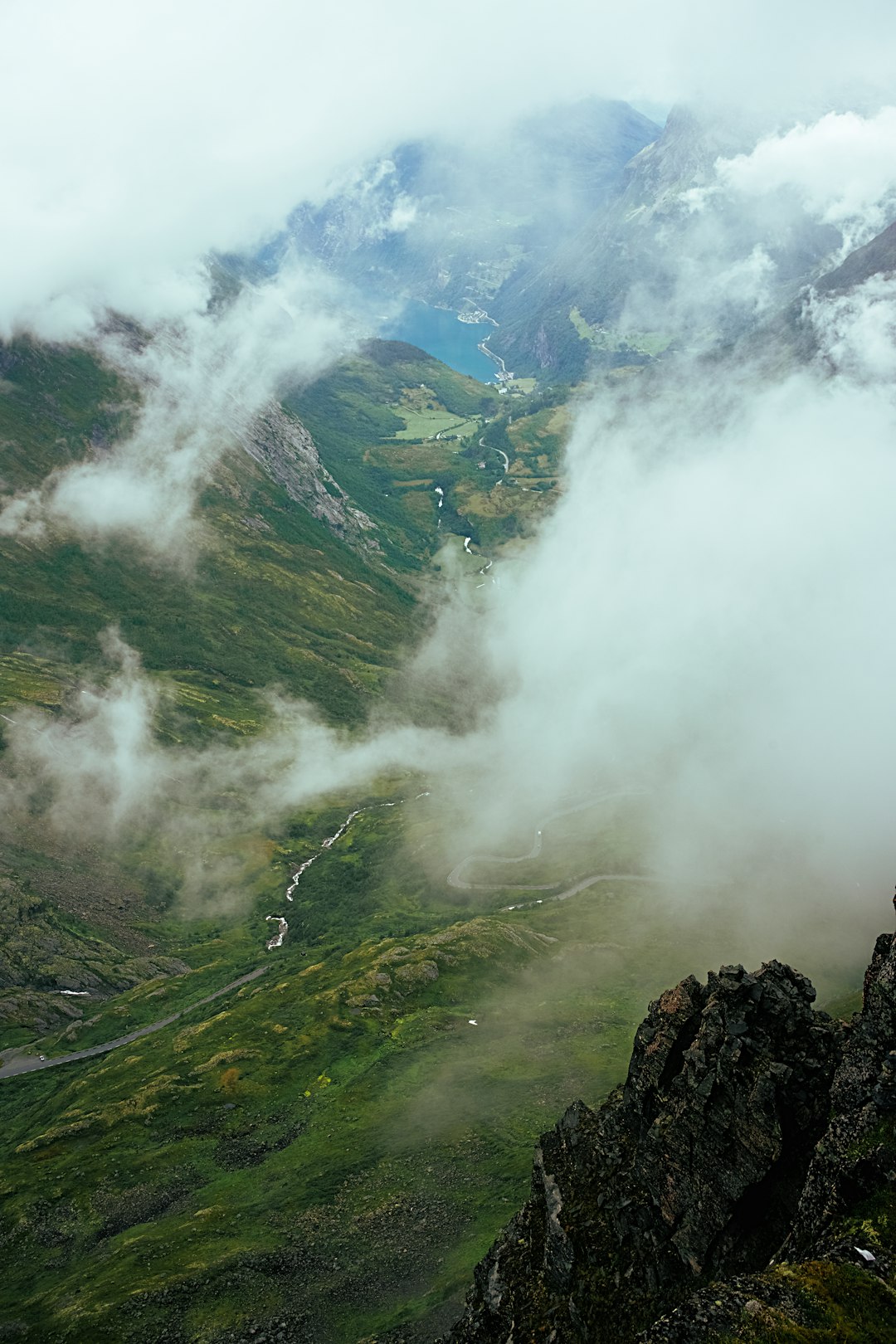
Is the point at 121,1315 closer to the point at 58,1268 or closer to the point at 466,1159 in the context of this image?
the point at 58,1268

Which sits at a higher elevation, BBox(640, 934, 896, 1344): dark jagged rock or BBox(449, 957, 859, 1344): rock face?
BBox(449, 957, 859, 1344): rock face

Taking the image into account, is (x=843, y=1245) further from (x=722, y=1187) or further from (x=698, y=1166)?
(x=698, y=1166)

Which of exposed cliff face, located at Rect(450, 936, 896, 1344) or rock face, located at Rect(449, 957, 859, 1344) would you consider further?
rock face, located at Rect(449, 957, 859, 1344)

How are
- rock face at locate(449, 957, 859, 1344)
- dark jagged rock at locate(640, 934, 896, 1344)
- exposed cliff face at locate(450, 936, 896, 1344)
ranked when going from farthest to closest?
rock face at locate(449, 957, 859, 1344) < exposed cliff face at locate(450, 936, 896, 1344) < dark jagged rock at locate(640, 934, 896, 1344)

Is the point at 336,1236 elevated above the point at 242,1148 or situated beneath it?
situated beneath

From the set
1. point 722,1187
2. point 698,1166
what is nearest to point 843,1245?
point 722,1187

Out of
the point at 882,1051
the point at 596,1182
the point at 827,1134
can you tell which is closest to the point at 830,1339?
the point at 827,1134
